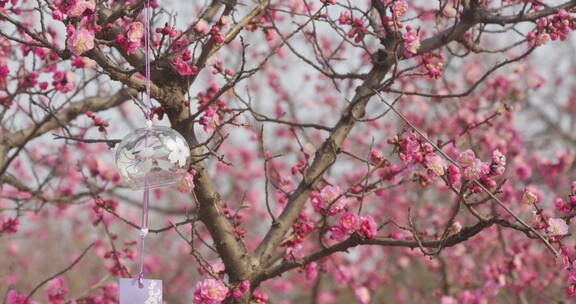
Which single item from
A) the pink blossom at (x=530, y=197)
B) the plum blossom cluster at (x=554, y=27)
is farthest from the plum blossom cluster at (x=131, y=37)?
the plum blossom cluster at (x=554, y=27)

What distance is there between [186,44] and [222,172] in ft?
19.8

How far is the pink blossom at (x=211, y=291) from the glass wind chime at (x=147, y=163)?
0.29 meters

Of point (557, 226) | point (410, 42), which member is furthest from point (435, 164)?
point (410, 42)

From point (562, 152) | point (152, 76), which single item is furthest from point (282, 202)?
point (562, 152)

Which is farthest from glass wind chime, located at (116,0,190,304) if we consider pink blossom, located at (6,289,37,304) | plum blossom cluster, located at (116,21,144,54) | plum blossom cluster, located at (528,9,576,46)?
plum blossom cluster, located at (528,9,576,46)

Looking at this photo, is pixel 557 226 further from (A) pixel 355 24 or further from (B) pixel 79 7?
(B) pixel 79 7

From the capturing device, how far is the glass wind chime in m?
2.08

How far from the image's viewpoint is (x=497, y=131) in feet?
18.0

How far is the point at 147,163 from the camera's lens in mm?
2088

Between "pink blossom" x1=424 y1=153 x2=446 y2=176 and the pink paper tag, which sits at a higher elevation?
"pink blossom" x1=424 y1=153 x2=446 y2=176

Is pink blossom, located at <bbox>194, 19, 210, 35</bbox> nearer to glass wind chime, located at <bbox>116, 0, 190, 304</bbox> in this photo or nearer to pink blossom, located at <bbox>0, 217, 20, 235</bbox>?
glass wind chime, located at <bbox>116, 0, 190, 304</bbox>

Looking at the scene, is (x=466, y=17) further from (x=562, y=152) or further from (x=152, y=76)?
(x=562, y=152)

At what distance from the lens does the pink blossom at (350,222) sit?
8.36 ft

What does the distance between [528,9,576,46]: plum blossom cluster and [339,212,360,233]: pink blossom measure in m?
1.28
